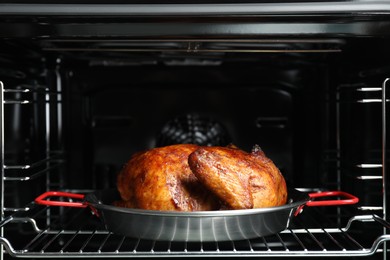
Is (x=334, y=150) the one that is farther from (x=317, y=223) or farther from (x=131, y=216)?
Result: (x=131, y=216)

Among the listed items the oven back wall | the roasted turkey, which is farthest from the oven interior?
the roasted turkey

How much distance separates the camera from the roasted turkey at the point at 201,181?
102 cm

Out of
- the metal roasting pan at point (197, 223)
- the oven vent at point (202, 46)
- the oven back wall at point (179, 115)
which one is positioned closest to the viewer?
the metal roasting pan at point (197, 223)

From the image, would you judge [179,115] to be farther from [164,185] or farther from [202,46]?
[164,185]

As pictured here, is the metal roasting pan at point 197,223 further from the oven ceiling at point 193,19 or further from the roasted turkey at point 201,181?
the oven ceiling at point 193,19

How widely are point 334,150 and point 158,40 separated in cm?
58

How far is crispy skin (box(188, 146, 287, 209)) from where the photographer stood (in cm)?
102

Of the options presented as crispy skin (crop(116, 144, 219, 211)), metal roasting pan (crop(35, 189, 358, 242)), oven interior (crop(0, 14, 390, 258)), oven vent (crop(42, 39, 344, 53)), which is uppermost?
oven vent (crop(42, 39, 344, 53))

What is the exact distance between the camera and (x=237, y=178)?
1.04 metres

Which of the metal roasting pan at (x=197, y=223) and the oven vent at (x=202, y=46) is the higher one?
the oven vent at (x=202, y=46)

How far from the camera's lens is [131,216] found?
→ 1.00 metres

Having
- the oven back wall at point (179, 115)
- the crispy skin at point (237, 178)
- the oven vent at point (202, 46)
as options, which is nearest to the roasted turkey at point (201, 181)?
the crispy skin at point (237, 178)

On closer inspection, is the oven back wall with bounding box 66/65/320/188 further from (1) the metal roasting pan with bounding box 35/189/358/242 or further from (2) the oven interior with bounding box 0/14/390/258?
(1) the metal roasting pan with bounding box 35/189/358/242

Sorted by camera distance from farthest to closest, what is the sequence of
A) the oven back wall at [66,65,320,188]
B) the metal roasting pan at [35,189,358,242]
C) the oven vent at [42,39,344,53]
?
the oven back wall at [66,65,320,188]
the oven vent at [42,39,344,53]
the metal roasting pan at [35,189,358,242]
